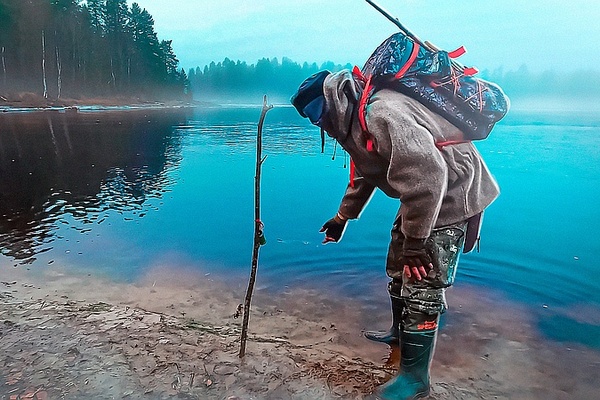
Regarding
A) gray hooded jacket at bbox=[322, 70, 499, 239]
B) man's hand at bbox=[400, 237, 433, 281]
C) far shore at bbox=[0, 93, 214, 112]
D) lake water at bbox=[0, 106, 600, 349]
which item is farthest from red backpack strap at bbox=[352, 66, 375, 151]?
far shore at bbox=[0, 93, 214, 112]

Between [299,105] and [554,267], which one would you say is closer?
[299,105]

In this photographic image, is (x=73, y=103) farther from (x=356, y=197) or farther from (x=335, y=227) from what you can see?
(x=356, y=197)

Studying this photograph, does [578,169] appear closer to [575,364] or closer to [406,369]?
[575,364]

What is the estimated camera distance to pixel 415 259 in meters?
2.15

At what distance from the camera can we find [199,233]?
576 centimetres

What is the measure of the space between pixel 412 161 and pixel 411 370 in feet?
3.66

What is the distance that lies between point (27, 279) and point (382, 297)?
116 inches

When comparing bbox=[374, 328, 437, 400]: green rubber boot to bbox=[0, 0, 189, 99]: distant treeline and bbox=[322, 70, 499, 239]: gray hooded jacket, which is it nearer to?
bbox=[322, 70, 499, 239]: gray hooded jacket

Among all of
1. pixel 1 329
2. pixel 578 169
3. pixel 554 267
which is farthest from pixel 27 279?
pixel 578 169

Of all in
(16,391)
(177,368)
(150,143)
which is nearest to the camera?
(16,391)

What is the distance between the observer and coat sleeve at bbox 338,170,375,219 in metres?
2.71

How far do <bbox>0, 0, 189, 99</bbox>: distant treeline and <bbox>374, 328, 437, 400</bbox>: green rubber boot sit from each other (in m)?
41.2

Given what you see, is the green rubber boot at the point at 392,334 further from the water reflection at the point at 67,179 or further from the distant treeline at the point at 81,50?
the distant treeline at the point at 81,50

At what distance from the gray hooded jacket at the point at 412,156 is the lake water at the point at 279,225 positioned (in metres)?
0.66
